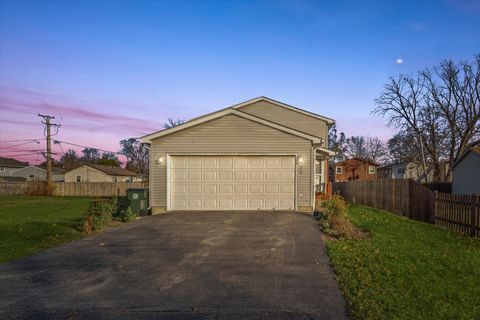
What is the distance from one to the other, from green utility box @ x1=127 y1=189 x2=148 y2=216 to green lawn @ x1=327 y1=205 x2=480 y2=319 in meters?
8.46

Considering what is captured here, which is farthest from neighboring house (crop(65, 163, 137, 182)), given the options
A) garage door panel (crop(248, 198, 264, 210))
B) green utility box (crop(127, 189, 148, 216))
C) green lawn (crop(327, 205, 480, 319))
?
green lawn (crop(327, 205, 480, 319))

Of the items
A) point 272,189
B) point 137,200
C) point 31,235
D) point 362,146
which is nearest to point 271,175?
point 272,189

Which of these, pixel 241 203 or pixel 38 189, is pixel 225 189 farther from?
pixel 38 189

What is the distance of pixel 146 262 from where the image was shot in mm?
7266

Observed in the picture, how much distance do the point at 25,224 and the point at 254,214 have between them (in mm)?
8504

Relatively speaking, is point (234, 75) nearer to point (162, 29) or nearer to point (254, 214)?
point (162, 29)

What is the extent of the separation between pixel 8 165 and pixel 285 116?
65.3 metres

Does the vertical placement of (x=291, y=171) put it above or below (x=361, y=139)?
below

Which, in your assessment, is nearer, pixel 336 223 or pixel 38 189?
pixel 336 223

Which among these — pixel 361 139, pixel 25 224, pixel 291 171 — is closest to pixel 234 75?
pixel 291 171

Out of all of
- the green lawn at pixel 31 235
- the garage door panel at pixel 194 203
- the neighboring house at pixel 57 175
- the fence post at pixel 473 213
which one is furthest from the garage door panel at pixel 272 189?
the neighboring house at pixel 57 175

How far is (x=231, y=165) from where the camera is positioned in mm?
15125

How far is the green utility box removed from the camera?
14.4 m

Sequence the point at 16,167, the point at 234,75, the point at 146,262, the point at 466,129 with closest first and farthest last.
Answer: the point at 146,262 < the point at 234,75 < the point at 466,129 < the point at 16,167
